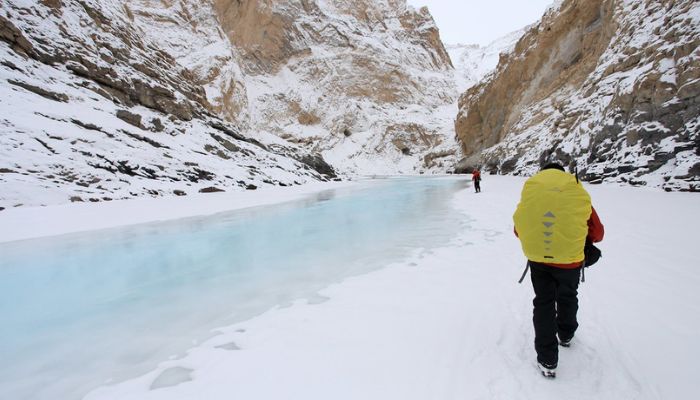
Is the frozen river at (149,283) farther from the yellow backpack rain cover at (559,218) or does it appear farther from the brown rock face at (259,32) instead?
the brown rock face at (259,32)

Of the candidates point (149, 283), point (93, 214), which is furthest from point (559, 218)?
point (93, 214)

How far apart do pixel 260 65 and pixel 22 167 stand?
76.6m

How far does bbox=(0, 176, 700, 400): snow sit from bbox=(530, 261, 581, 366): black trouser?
0.20 metres

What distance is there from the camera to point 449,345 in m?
2.95

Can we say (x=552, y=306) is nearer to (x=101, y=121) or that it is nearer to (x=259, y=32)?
(x=101, y=121)

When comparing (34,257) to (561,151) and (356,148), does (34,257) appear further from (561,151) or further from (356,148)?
(356,148)

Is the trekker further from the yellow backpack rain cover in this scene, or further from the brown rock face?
the brown rock face

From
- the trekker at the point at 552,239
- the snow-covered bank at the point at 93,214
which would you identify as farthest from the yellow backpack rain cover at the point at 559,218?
the snow-covered bank at the point at 93,214

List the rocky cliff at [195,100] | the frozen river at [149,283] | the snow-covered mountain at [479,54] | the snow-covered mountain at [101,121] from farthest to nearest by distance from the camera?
the snow-covered mountain at [479,54] < the rocky cliff at [195,100] < the snow-covered mountain at [101,121] < the frozen river at [149,283]

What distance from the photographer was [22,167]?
1384cm

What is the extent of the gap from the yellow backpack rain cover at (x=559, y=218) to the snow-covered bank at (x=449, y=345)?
91 centimetres

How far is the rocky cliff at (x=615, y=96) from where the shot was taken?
13430mm

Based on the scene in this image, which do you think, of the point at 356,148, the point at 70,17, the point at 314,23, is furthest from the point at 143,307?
the point at 314,23

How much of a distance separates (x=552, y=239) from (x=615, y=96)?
20.1 m
